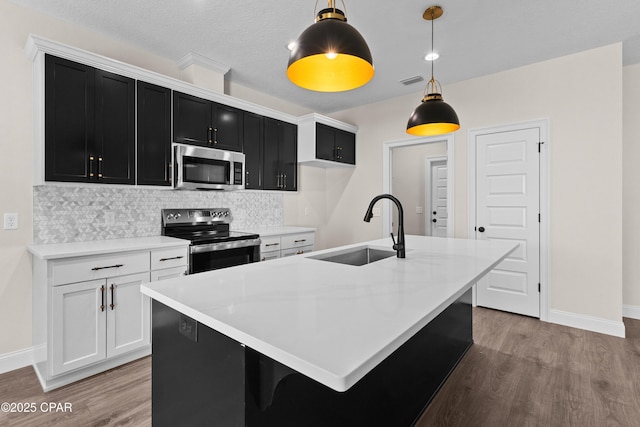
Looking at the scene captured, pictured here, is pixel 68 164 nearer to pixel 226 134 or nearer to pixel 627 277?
pixel 226 134

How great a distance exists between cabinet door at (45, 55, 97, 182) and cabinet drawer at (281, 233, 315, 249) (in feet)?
6.67

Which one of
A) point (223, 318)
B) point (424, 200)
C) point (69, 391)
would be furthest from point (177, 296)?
point (424, 200)

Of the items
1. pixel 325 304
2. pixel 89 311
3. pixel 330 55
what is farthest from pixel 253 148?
pixel 325 304

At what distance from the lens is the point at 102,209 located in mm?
2855

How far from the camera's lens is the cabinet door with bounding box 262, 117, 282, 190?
13.1ft

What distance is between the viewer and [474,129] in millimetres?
3871

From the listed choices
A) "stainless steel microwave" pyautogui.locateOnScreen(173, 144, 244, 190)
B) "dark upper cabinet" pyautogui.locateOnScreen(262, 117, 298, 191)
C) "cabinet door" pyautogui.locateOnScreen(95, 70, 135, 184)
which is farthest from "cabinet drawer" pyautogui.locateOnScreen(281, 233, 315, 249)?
"cabinet door" pyautogui.locateOnScreen(95, 70, 135, 184)

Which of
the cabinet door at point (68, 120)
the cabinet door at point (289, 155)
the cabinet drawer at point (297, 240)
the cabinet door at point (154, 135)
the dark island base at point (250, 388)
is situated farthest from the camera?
the cabinet door at point (289, 155)

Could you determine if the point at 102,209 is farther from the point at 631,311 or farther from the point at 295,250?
the point at 631,311

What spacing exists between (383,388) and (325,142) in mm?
3450

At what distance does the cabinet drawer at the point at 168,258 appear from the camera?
262 centimetres

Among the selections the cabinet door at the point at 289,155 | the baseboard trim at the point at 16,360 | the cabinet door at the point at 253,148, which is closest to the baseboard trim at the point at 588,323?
the cabinet door at the point at 289,155

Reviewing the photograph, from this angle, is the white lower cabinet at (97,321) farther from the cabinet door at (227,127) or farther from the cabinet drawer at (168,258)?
the cabinet door at (227,127)

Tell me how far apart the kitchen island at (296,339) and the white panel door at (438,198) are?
4251mm
